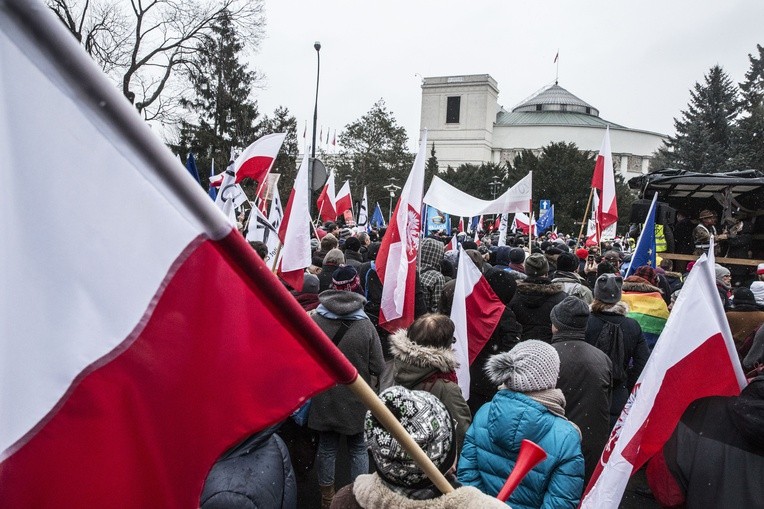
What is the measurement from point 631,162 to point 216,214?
96.4 metres

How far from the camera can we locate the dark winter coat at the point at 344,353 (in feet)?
13.7

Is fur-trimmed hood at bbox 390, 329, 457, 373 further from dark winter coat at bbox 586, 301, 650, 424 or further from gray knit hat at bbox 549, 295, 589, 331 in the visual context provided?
dark winter coat at bbox 586, 301, 650, 424

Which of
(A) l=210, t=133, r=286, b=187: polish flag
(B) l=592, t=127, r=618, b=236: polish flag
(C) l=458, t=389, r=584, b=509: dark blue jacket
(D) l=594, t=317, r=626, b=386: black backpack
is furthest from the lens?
(B) l=592, t=127, r=618, b=236: polish flag

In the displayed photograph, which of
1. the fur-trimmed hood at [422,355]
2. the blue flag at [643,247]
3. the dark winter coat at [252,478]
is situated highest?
the blue flag at [643,247]

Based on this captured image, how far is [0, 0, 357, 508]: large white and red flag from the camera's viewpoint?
1061mm

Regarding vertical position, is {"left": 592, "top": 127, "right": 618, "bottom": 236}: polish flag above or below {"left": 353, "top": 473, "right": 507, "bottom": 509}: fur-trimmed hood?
above

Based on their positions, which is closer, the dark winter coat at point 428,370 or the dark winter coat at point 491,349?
the dark winter coat at point 428,370

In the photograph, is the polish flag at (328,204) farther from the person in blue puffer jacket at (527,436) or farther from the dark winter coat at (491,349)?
the person in blue puffer jacket at (527,436)

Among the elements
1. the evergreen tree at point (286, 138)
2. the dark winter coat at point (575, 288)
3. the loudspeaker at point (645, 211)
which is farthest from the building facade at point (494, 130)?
the dark winter coat at point (575, 288)

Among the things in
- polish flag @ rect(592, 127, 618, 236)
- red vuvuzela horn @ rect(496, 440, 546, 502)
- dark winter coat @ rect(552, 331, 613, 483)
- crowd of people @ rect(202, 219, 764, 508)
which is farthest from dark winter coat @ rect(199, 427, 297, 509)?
polish flag @ rect(592, 127, 618, 236)

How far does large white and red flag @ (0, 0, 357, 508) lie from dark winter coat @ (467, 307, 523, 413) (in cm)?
364

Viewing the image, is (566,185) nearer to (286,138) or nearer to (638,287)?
(286,138)

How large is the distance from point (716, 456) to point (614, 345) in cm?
225

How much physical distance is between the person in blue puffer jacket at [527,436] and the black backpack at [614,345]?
189 cm
